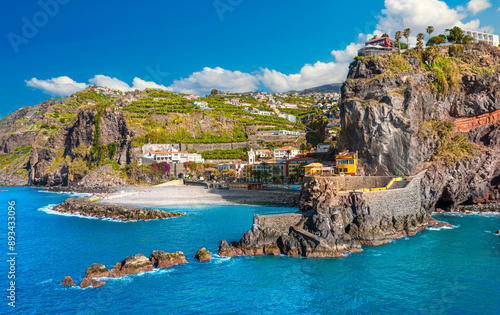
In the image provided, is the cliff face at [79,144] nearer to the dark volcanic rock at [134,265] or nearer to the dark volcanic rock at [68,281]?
the dark volcanic rock at [134,265]

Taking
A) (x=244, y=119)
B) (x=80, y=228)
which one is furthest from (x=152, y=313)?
(x=244, y=119)

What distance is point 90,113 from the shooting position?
116 metres

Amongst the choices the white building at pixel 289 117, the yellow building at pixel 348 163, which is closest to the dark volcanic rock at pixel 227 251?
the yellow building at pixel 348 163

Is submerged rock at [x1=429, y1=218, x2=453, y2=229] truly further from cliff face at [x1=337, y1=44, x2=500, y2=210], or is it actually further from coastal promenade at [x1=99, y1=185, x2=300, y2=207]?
coastal promenade at [x1=99, y1=185, x2=300, y2=207]

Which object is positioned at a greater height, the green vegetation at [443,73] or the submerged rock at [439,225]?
the green vegetation at [443,73]

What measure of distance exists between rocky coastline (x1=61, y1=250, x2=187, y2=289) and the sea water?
679 mm

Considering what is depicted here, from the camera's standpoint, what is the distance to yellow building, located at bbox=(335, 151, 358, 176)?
147 ft

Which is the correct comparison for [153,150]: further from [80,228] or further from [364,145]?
[364,145]

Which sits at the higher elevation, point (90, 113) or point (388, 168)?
point (90, 113)

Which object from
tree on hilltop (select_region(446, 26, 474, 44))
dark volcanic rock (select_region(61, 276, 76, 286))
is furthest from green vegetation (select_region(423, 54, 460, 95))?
dark volcanic rock (select_region(61, 276, 76, 286))

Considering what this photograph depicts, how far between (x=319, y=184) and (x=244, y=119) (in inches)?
→ 3724

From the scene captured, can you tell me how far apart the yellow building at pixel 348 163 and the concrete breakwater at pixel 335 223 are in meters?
9.07

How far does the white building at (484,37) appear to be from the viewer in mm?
61406

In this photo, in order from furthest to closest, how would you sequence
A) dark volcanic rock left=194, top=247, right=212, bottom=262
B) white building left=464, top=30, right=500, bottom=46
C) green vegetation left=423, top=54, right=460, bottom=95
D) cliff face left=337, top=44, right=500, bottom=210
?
white building left=464, top=30, right=500, bottom=46
green vegetation left=423, top=54, right=460, bottom=95
cliff face left=337, top=44, right=500, bottom=210
dark volcanic rock left=194, top=247, right=212, bottom=262
